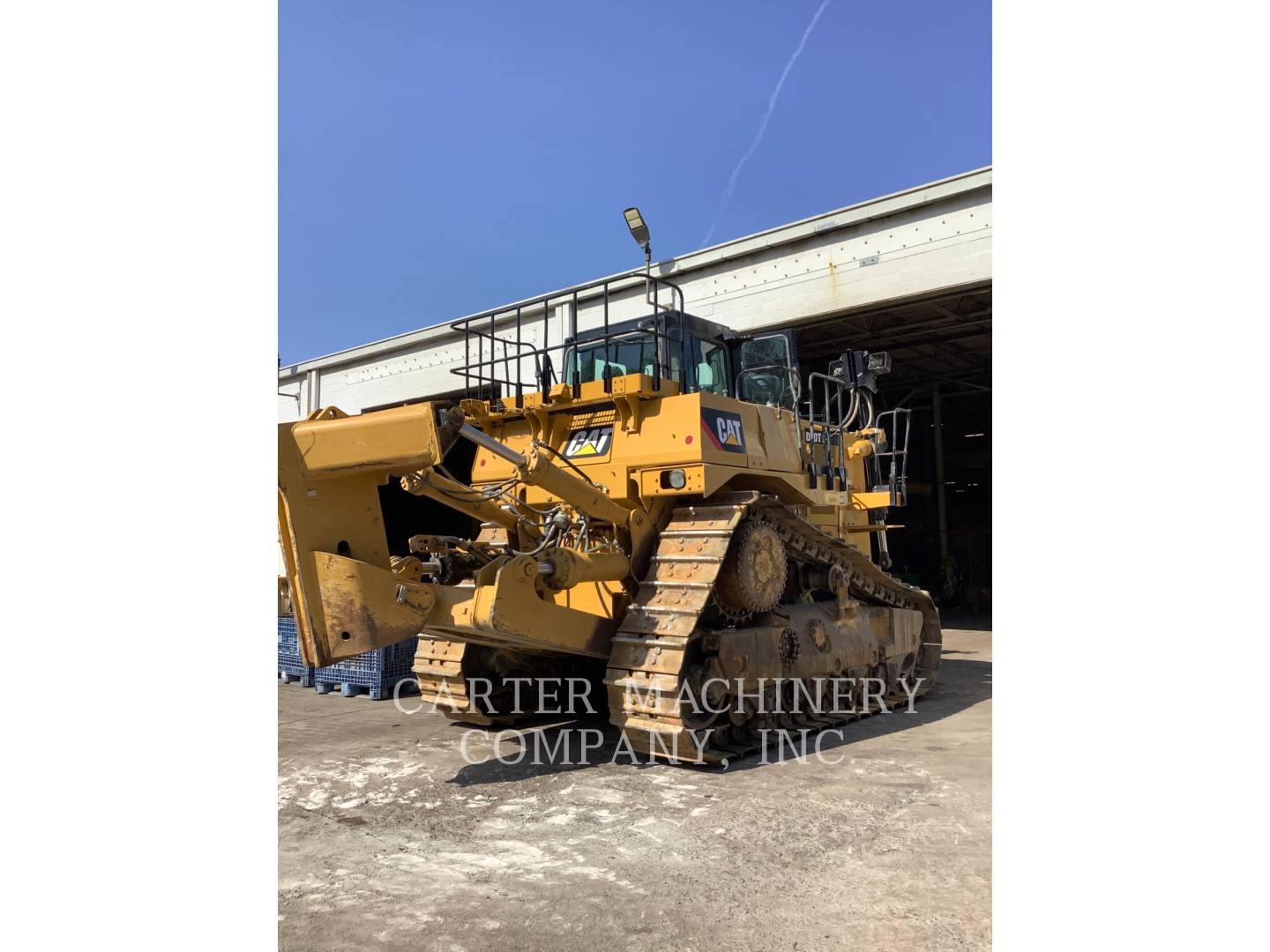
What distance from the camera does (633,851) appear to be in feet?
14.7

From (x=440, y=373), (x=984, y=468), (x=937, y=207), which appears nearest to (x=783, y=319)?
(x=937, y=207)

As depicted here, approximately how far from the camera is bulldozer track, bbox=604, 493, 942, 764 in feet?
19.6

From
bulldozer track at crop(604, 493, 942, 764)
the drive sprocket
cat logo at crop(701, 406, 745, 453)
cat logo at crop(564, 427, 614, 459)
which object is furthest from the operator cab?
the drive sprocket

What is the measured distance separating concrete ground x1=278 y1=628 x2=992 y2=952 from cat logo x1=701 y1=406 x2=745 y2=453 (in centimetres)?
243

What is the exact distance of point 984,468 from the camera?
28094mm

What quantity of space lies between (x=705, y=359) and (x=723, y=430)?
1.59m

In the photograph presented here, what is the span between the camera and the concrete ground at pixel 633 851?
3.55 metres

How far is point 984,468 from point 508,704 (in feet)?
78.0

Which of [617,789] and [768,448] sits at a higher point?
[768,448]

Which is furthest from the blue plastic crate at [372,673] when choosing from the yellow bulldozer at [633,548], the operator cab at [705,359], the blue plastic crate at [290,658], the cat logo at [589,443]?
the operator cab at [705,359]

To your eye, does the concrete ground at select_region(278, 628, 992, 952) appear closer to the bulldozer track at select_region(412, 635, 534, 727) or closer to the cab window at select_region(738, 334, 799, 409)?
the bulldozer track at select_region(412, 635, 534, 727)

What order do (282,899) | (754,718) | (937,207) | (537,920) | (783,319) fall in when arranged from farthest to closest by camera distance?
(783,319) < (937,207) < (754,718) < (282,899) < (537,920)

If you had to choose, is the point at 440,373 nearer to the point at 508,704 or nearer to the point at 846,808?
the point at 508,704

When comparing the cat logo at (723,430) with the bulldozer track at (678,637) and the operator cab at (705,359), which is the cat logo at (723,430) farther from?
the operator cab at (705,359)
